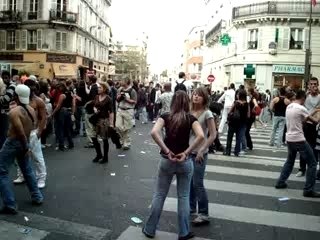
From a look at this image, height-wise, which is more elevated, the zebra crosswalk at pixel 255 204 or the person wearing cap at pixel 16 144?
the person wearing cap at pixel 16 144

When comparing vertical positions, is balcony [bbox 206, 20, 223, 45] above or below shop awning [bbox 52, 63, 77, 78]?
above

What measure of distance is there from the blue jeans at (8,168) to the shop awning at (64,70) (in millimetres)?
43756

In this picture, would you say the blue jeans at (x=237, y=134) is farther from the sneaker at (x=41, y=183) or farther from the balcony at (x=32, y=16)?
the balcony at (x=32, y=16)

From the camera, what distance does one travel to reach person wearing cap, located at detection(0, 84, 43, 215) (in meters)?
6.39

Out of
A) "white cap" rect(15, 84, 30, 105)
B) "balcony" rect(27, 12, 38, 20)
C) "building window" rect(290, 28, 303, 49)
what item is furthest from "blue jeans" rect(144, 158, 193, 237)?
"balcony" rect(27, 12, 38, 20)

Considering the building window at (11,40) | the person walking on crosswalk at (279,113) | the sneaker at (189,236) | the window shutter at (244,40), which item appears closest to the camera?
the sneaker at (189,236)

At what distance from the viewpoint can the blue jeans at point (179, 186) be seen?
545 cm

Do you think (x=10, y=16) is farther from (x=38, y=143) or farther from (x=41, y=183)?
(x=41, y=183)

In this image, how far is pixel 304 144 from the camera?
816 cm

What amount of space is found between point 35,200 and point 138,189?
1.85 m

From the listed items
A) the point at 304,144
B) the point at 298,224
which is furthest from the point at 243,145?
the point at 298,224

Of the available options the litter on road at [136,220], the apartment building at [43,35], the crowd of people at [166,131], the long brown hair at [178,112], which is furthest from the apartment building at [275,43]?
the long brown hair at [178,112]

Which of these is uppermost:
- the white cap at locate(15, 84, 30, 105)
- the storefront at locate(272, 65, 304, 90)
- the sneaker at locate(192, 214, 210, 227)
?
the storefront at locate(272, 65, 304, 90)

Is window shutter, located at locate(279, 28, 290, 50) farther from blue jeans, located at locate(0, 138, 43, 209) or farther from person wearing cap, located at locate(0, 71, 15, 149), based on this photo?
blue jeans, located at locate(0, 138, 43, 209)
